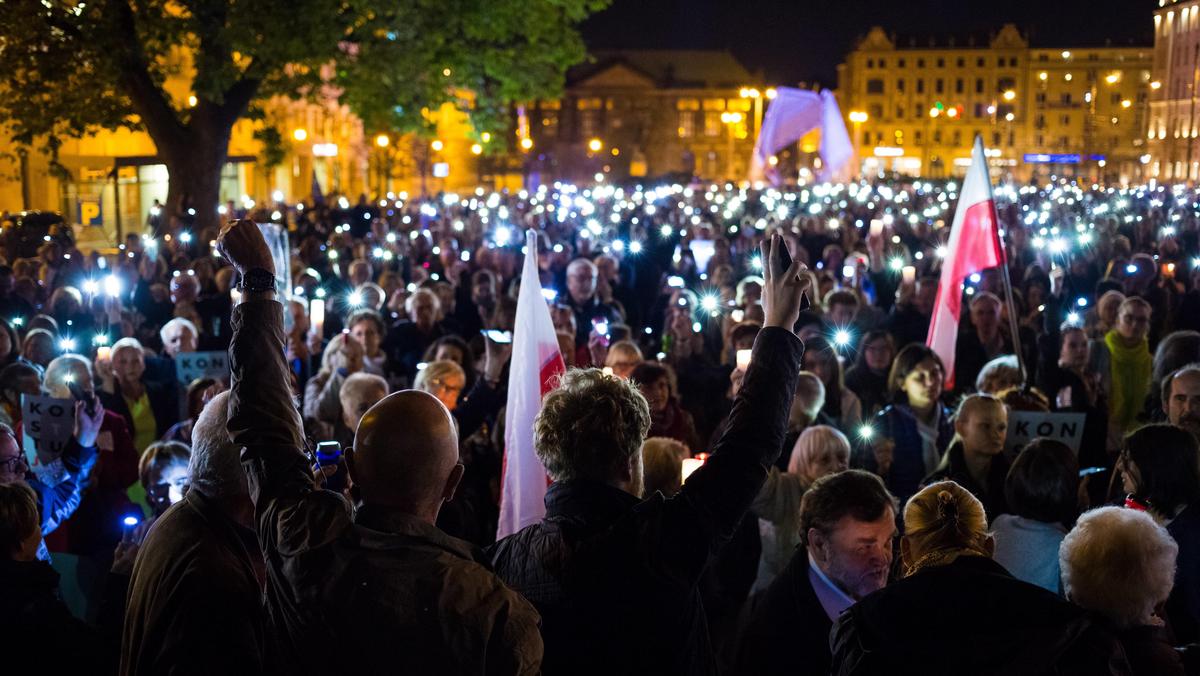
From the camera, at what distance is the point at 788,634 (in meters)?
3.75

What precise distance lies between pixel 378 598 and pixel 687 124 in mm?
142364

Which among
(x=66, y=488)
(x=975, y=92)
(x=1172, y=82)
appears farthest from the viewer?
(x=975, y=92)

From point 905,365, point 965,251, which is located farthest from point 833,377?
point 965,251

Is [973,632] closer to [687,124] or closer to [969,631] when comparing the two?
[969,631]

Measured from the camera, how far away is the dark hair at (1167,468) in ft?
15.3

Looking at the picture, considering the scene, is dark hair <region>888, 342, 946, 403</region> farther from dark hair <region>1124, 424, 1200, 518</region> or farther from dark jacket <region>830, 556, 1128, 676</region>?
dark jacket <region>830, 556, 1128, 676</region>

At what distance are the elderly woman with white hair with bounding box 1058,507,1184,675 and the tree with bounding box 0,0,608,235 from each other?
18322 millimetres

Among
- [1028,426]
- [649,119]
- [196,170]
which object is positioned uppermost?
[649,119]

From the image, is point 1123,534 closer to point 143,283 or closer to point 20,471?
point 20,471

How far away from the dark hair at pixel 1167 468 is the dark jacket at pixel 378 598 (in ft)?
9.88

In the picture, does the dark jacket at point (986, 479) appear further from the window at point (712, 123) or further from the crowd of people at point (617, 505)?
the window at point (712, 123)

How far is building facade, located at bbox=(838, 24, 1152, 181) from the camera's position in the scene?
133000mm

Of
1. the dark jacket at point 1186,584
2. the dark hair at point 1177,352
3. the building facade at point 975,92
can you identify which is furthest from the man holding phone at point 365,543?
the building facade at point 975,92

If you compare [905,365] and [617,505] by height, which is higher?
[617,505]
